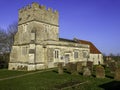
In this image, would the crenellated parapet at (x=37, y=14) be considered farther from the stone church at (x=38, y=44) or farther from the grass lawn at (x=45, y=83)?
the grass lawn at (x=45, y=83)

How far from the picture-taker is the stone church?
28.3m

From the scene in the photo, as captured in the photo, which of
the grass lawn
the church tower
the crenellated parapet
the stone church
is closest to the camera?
the grass lawn

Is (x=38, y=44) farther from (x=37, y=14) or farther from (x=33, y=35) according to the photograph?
(x=37, y=14)

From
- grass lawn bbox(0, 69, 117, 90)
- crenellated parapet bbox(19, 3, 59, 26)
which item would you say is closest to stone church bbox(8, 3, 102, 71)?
crenellated parapet bbox(19, 3, 59, 26)

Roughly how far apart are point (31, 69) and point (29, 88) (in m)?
13.9

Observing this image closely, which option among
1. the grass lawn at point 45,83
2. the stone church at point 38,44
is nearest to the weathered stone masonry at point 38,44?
the stone church at point 38,44

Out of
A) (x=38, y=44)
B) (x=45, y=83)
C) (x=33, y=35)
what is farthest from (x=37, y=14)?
(x=45, y=83)

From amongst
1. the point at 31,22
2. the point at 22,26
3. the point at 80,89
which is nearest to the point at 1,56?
the point at 22,26

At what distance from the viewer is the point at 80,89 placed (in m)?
12.3

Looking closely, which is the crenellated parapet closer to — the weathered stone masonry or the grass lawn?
the weathered stone masonry

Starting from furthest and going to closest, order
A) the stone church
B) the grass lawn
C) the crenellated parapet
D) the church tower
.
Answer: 1. the crenellated parapet
2. the stone church
3. the church tower
4. the grass lawn

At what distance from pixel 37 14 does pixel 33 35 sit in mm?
4381

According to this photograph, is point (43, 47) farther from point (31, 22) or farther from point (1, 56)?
point (1, 56)

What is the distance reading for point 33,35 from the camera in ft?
93.2
